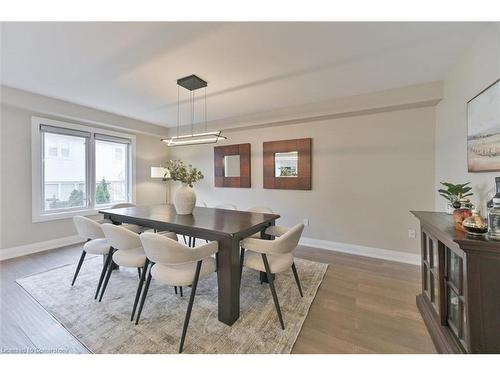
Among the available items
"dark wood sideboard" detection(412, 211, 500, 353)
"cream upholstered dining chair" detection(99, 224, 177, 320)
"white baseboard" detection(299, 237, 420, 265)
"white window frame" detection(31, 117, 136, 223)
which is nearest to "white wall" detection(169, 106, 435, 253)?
"white baseboard" detection(299, 237, 420, 265)

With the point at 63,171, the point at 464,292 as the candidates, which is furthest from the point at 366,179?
the point at 63,171

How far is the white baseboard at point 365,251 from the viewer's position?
3.01 meters

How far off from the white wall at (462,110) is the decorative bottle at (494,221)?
1.78 feet

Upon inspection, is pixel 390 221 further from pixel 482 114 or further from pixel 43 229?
pixel 43 229

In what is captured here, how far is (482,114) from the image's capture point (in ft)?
5.39

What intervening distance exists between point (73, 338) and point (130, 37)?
2447 millimetres

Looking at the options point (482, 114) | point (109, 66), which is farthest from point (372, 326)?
point (109, 66)

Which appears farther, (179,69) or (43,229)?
(43,229)

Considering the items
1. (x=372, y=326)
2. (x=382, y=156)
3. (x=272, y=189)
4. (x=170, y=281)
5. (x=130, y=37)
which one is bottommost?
(x=372, y=326)

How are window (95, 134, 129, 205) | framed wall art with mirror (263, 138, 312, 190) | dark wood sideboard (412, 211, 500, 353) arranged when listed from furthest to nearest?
1. window (95, 134, 129, 205)
2. framed wall art with mirror (263, 138, 312, 190)
3. dark wood sideboard (412, 211, 500, 353)

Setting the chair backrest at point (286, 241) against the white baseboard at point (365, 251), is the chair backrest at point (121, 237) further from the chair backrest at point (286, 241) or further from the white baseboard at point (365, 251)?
the white baseboard at point (365, 251)

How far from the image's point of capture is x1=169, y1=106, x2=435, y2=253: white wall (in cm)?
295

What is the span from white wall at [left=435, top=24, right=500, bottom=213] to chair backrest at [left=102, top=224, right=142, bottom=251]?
2905mm

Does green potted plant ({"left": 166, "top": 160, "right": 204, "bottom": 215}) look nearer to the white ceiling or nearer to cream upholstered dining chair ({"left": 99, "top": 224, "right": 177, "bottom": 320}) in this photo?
cream upholstered dining chair ({"left": 99, "top": 224, "right": 177, "bottom": 320})
